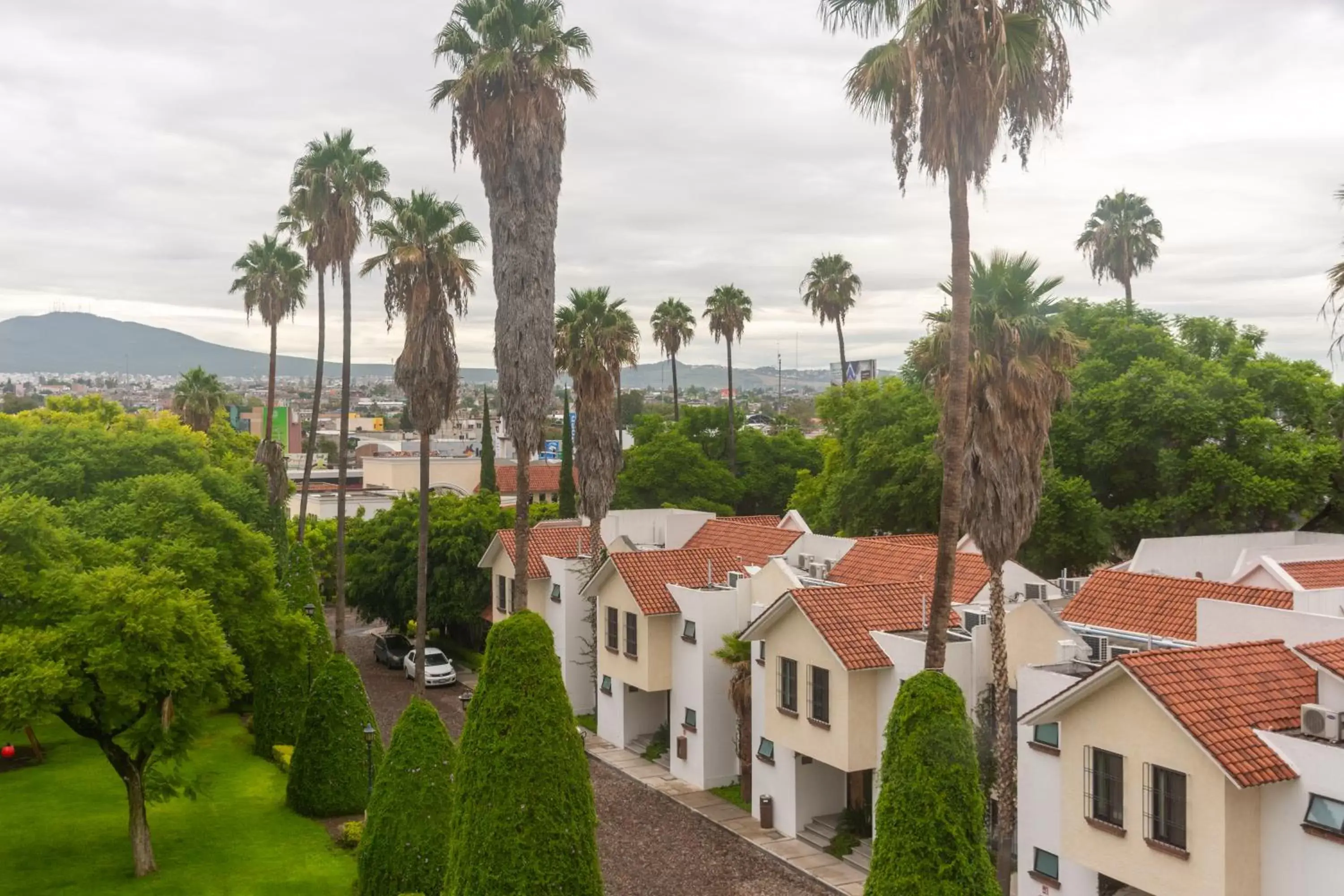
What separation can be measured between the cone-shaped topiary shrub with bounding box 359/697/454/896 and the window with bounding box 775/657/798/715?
29.5ft

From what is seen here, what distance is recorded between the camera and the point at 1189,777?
16.2 metres

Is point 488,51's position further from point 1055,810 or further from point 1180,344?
point 1180,344

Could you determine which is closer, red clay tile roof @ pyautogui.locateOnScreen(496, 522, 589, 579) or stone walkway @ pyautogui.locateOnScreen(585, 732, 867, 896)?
stone walkway @ pyautogui.locateOnScreen(585, 732, 867, 896)

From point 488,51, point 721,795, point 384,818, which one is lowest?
point 721,795

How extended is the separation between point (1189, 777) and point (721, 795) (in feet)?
54.8

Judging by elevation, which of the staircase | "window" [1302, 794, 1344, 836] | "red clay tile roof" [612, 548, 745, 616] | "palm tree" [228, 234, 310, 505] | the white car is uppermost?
"palm tree" [228, 234, 310, 505]

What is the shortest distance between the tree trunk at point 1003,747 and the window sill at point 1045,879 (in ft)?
2.08

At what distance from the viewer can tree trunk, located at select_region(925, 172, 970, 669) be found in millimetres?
18141

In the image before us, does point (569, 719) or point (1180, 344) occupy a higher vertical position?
point (1180, 344)

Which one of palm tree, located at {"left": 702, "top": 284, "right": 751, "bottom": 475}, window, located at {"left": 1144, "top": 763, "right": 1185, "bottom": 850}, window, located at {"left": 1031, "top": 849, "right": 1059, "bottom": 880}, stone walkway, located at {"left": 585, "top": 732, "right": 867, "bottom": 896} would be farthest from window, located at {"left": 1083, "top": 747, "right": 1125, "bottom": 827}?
palm tree, located at {"left": 702, "top": 284, "right": 751, "bottom": 475}

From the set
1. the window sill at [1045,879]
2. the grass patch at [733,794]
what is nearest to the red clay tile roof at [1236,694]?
the window sill at [1045,879]

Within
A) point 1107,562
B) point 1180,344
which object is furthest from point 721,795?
point 1180,344

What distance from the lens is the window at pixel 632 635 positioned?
3338 centimetres

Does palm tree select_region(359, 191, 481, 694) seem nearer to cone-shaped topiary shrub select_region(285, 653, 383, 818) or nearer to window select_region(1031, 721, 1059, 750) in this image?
cone-shaped topiary shrub select_region(285, 653, 383, 818)
